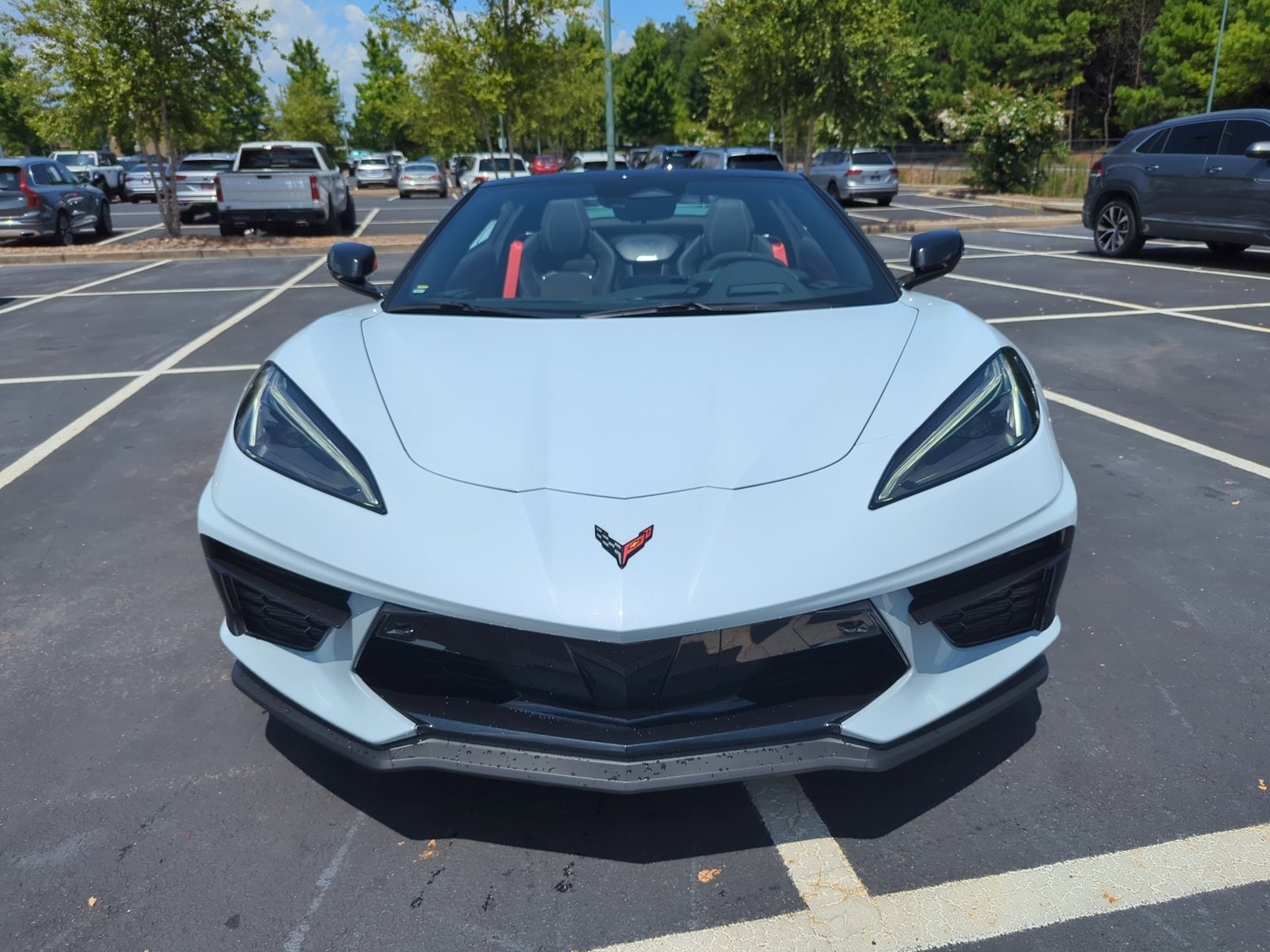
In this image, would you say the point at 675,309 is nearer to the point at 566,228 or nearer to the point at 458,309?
the point at 458,309

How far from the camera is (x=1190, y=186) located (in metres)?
11.4

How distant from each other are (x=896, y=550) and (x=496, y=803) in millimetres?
1137

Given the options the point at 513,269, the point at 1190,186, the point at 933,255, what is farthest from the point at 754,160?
the point at 513,269

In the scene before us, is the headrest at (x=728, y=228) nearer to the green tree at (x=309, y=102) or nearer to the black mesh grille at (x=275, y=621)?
the black mesh grille at (x=275, y=621)

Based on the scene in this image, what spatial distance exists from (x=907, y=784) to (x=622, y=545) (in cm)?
104

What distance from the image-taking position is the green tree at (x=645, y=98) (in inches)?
3002

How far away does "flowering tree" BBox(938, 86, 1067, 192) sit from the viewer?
27.0m

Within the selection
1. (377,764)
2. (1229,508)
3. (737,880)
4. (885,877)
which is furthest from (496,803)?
(1229,508)

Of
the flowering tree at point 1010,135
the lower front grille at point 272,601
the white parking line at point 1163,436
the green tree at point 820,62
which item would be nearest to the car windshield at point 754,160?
the green tree at point 820,62

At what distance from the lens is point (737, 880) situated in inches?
83.6

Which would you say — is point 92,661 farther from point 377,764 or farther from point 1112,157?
point 1112,157

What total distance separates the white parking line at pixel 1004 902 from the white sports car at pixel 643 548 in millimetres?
313

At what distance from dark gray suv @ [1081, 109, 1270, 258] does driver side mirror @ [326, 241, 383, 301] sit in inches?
418

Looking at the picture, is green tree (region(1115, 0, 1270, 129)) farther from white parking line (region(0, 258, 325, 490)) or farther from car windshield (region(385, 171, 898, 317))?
car windshield (region(385, 171, 898, 317))
